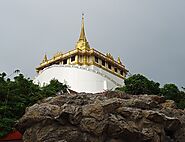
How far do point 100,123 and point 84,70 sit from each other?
21970 millimetres

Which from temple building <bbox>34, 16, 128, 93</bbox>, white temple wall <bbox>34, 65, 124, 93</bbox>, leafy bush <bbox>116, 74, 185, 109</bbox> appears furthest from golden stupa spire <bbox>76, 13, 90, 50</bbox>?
leafy bush <bbox>116, 74, 185, 109</bbox>

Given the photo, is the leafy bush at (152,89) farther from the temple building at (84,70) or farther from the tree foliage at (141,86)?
the temple building at (84,70)

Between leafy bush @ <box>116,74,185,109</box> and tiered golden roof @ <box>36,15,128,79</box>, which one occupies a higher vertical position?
tiered golden roof @ <box>36,15,128,79</box>

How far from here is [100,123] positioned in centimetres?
1346

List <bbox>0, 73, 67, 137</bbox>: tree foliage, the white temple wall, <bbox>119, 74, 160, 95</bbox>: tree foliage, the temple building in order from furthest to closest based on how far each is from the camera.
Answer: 1. the temple building
2. the white temple wall
3. <bbox>119, 74, 160, 95</bbox>: tree foliage
4. <bbox>0, 73, 67, 137</bbox>: tree foliage

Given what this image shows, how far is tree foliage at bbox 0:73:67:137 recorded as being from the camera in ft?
55.6

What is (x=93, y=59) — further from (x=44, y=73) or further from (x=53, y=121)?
(x=53, y=121)

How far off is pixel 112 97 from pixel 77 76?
18.8 metres

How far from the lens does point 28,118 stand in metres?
14.2

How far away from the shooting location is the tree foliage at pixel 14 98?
16953 millimetres

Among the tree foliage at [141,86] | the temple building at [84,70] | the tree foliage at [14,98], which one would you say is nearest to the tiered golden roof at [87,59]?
the temple building at [84,70]

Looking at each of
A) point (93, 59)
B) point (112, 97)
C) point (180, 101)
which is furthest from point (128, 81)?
point (93, 59)

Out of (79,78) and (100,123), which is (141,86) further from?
(79,78)

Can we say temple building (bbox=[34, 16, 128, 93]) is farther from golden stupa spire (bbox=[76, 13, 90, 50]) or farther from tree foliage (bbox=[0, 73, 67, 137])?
tree foliage (bbox=[0, 73, 67, 137])
